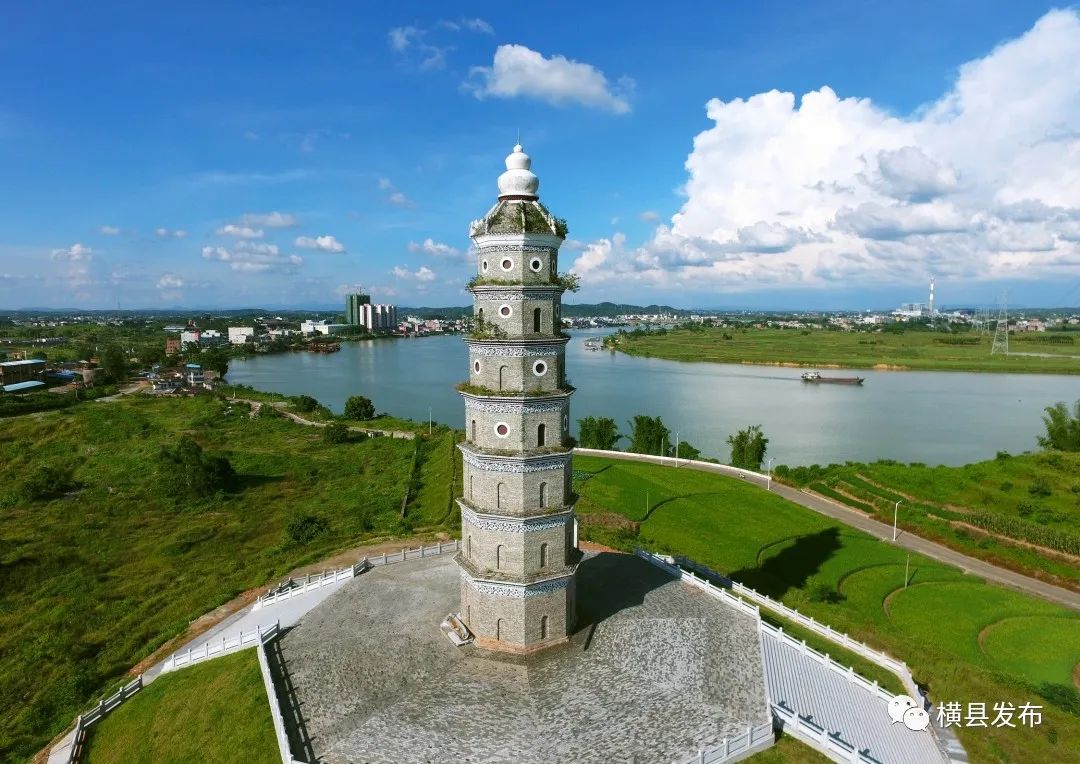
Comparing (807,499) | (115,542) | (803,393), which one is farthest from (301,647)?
(803,393)

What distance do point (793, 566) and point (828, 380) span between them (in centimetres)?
9517

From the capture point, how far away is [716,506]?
4125cm

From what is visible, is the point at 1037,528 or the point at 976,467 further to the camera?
the point at 976,467

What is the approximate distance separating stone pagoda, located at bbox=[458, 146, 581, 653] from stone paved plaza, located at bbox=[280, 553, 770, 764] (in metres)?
1.56

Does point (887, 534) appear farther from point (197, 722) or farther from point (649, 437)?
point (197, 722)

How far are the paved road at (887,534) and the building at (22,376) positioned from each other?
286ft

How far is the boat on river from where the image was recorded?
11631 cm

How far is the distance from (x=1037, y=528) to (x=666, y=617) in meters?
28.4

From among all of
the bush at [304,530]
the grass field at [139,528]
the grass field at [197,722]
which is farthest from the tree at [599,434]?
the grass field at [197,722]

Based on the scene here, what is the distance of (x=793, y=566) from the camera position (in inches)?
1314

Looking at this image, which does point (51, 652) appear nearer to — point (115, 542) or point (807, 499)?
point (115, 542)

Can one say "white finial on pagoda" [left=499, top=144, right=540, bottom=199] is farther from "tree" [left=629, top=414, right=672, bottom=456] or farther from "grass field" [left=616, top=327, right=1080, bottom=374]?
"grass field" [left=616, top=327, right=1080, bottom=374]

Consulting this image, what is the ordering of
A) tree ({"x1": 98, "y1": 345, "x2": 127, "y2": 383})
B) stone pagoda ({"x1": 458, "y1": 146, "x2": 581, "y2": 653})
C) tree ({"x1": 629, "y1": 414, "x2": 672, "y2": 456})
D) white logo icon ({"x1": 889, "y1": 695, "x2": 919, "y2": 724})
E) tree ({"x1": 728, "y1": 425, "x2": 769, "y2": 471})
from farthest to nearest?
tree ({"x1": 98, "y1": 345, "x2": 127, "y2": 383}), tree ({"x1": 629, "y1": 414, "x2": 672, "y2": 456}), tree ({"x1": 728, "y1": 425, "x2": 769, "y2": 471}), stone pagoda ({"x1": 458, "y1": 146, "x2": 581, "y2": 653}), white logo icon ({"x1": 889, "y1": 695, "x2": 919, "y2": 724})

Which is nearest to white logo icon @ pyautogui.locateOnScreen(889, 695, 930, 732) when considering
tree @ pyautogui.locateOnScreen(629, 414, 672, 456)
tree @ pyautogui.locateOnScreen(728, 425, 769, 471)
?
tree @ pyautogui.locateOnScreen(728, 425, 769, 471)
